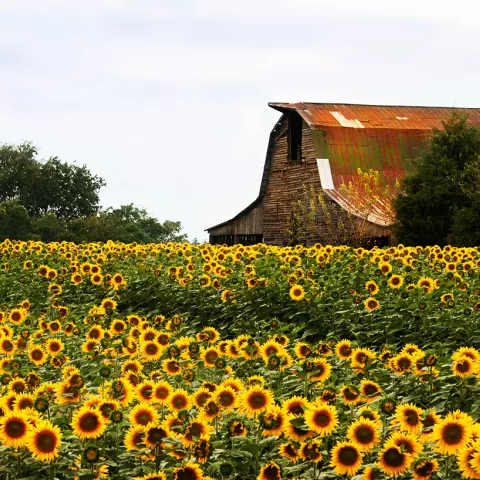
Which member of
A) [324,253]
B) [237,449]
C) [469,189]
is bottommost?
[237,449]

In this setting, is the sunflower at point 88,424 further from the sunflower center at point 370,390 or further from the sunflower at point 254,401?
the sunflower center at point 370,390

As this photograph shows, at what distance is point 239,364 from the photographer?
7.09 meters

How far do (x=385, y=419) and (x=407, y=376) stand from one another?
1431mm

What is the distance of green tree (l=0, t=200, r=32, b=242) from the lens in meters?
50.2

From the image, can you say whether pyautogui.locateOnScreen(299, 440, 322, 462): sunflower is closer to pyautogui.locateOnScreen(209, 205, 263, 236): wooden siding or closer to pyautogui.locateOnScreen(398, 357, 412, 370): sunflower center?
pyautogui.locateOnScreen(398, 357, 412, 370): sunflower center

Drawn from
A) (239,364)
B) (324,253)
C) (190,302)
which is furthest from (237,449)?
(324,253)

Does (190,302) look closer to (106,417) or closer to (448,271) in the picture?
(448,271)

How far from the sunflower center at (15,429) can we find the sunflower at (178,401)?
956 millimetres

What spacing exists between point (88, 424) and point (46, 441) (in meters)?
0.35

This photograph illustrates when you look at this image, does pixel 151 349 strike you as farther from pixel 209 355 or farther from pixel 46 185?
pixel 46 185

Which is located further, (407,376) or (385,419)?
(407,376)

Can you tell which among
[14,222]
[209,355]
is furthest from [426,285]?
[14,222]

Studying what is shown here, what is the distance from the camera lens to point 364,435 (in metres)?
4.32

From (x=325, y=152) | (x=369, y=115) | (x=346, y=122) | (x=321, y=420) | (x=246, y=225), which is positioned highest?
(x=369, y=115)
